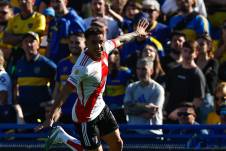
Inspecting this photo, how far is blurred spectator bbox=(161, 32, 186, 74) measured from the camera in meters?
11.8

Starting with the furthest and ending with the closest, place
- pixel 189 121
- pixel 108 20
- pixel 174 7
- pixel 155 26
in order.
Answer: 1. pixel 174 7
2. pixel 108 20
3. pixel 155 26
4. pixel 189 121

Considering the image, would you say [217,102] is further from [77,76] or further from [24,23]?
[24,23]

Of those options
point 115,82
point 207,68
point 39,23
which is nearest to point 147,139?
point 115,82

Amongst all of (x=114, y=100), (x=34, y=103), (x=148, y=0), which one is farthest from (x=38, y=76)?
(x=148, y=0)

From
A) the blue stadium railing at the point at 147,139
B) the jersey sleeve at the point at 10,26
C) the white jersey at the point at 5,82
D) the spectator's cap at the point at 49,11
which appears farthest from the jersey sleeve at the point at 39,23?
the blue stadium railing at the point at 147,139

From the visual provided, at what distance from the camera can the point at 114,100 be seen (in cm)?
1166

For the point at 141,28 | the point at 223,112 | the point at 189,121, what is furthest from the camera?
the point at 189,121

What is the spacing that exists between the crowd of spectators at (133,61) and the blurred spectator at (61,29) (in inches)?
0.6

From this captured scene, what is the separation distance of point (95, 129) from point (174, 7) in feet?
14.5

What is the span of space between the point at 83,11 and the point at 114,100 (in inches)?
110

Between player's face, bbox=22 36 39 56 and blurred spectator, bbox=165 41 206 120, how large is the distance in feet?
6.90

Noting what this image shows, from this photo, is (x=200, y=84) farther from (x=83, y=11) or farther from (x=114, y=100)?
(x=83, y=11)

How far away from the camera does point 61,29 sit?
12555 millimetres

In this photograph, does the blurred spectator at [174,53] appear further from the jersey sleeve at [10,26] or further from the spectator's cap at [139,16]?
the jersey sleeve at [10,26]
